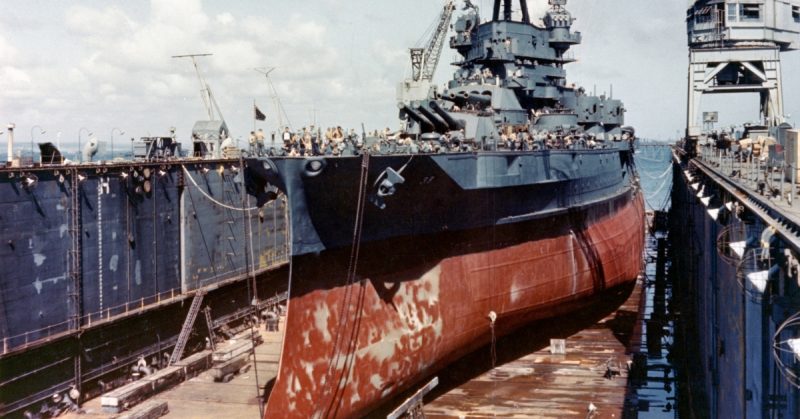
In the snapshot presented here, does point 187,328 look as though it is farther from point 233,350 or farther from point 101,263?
point 101,263

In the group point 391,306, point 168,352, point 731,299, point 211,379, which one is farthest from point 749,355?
point 168,352

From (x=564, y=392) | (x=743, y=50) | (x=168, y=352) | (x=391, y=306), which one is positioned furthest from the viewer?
(x=743, y=50)

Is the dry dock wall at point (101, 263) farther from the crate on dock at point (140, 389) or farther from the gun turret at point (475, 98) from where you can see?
the gun turret at point (475, 98)

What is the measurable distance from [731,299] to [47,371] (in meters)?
13.5

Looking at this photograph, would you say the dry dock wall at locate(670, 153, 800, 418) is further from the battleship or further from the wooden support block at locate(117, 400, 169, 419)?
the wooden support block at locate(117, 400, 169, 419)

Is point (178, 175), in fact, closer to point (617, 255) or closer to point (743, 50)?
point (617, 255)

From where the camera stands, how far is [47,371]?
580 inches

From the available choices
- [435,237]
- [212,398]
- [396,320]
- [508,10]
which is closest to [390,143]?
[435,237]

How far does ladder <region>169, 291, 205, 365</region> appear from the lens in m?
18.3

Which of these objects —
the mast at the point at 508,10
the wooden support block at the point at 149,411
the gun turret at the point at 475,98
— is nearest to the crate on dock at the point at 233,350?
the wooden support block at the point at 149,411

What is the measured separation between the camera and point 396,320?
12695 millimetres

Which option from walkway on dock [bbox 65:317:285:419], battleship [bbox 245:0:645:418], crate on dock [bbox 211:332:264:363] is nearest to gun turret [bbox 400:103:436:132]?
battleship [bbox 245:0:645:418]

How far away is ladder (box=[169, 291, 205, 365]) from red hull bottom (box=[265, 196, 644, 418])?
795cm

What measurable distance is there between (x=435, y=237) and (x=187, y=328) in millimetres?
9033
